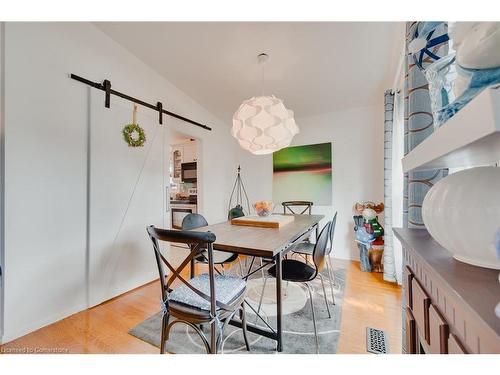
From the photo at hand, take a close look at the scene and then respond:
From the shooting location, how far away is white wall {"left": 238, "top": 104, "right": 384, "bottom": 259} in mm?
3174

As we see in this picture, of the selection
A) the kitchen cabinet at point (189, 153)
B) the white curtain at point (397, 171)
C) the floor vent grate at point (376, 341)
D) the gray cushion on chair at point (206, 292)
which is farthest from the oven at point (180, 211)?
the floor vent grate at point (376, 341)

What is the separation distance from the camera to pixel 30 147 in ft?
5.56

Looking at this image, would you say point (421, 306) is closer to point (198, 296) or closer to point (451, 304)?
point (451, 304)

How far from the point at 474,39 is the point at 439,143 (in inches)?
7.3

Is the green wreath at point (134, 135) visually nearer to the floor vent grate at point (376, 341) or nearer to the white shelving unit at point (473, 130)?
the white shelving unit at point (473, 130)

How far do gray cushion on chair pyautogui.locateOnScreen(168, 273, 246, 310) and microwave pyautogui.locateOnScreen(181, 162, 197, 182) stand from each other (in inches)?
141

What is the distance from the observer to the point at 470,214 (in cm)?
47

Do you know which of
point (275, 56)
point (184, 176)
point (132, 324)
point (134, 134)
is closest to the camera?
point (132, 324)

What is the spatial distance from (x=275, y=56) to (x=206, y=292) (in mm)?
2258

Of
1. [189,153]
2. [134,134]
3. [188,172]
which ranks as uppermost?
[189,153]

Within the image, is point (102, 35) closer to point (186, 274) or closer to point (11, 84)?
point (11, 84)

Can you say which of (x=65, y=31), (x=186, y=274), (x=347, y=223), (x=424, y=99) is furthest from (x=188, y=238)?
(x=347, y=223)

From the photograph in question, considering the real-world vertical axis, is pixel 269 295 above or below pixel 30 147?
below

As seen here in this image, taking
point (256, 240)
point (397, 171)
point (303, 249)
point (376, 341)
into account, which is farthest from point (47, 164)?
point (397, 171)
